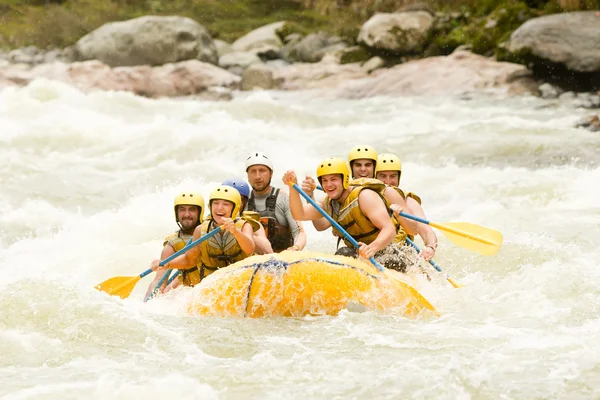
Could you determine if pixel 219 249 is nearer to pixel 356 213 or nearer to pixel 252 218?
pixel 252 218

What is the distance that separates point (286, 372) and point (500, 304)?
2.07 meters

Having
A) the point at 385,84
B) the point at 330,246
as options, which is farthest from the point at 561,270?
the point at 385,84

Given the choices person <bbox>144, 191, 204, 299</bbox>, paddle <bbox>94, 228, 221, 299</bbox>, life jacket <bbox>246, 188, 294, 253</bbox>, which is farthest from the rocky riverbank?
paddle <bbox>94, 228, 221, 299</bbox>

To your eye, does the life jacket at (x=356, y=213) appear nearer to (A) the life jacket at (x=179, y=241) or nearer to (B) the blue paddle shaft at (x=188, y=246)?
(B) the blue paddle shaft at (x=188, y=246)

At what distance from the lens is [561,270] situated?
6.86 meters

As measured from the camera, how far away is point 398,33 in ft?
73.2

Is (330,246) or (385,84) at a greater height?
(385,84)

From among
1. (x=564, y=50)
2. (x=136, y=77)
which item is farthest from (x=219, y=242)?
(x=136, y=77)

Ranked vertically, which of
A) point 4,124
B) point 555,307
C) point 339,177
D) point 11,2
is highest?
point 11,2

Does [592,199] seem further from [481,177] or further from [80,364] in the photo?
[80,364]

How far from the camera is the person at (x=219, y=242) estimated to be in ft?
19.3

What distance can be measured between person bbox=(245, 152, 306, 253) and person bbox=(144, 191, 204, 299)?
0.42m

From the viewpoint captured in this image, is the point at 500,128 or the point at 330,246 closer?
the point at 330,246

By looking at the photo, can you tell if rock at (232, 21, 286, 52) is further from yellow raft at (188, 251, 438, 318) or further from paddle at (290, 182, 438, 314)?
yellow raft at (188, 251, 438, 318)
